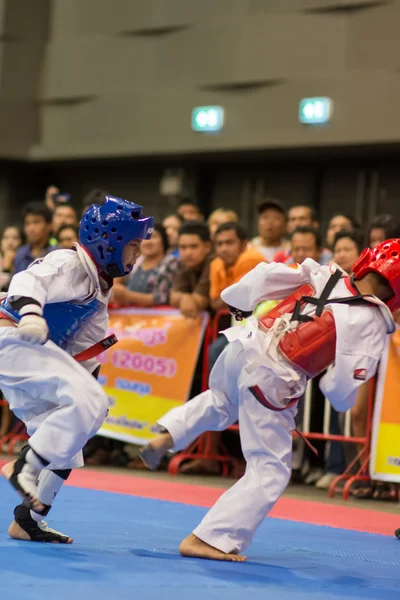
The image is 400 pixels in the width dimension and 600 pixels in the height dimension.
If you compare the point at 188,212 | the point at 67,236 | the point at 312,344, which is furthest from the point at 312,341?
the point at 188,212

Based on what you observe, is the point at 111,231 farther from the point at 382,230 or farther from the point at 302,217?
the point at 302,217

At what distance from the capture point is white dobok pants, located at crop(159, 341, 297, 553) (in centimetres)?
417

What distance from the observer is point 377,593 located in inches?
145

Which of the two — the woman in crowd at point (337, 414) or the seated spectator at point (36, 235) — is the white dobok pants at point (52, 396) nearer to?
the woman in crowd at point (337, 414)

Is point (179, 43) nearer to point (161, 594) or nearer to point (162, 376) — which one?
point (162, 376)

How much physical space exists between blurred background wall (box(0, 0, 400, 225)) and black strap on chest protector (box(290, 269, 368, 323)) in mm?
7328

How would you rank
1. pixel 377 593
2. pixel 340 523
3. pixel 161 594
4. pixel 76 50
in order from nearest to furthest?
pixel 161 594 → pixel 377 593 → pixel 340 523 → pixel 76 50

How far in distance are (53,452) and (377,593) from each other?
1.42 metres

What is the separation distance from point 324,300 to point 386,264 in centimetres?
32

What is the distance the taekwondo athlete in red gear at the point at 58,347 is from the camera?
4.00 metres

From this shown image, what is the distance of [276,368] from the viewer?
427 cm

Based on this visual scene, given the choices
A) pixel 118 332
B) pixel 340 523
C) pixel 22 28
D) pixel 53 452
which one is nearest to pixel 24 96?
pixel 22 28

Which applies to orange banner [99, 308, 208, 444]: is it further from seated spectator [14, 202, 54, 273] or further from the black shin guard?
the black shin guard

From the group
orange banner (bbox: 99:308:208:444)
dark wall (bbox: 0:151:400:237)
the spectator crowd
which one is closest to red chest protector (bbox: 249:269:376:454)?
the spectator crowd
